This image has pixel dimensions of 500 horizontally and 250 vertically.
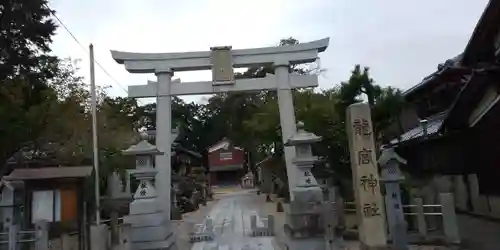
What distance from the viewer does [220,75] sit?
14406 millimetres

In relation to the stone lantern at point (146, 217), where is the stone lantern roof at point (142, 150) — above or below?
above

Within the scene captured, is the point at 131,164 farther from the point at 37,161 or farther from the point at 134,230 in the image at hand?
the point at 134,230

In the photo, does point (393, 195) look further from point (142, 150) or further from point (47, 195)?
point (47, 195)

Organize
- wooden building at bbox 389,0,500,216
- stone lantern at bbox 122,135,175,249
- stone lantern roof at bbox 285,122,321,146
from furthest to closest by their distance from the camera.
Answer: stone lantern roof at bbox 285,122,321,146
stone lantern at bbox 122,135,175,249
wooden building at bbox 389,0,500,216

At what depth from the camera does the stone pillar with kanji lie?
845 centimetres

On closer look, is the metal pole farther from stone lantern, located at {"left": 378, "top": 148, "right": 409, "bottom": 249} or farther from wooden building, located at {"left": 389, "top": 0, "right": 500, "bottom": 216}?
wooden building, located at {"left": 389, "top": 0, "right": 500, "bottom": 216}

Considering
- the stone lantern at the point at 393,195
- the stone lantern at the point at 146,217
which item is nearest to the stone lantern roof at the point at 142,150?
the stone lantern at the point at 146,217

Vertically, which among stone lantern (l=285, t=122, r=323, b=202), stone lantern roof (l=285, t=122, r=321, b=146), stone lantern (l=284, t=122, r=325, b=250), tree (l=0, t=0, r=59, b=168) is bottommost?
stone lantern (l=284, t=122, r=325, b=250)

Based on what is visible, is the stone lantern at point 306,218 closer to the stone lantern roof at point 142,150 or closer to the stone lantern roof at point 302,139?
the stone lantern roof at point 302,139

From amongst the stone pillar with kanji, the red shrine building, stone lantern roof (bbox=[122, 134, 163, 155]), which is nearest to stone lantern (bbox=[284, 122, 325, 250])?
the stone pillar with kanji

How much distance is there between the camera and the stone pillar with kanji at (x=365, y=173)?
8453mm

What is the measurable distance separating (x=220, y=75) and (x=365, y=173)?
6.99 meters

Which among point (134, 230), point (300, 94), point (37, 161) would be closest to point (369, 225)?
point (134, 230)

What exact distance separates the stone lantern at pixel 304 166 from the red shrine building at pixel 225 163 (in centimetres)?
4041
